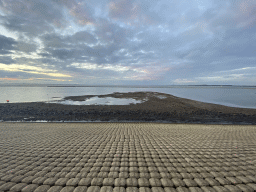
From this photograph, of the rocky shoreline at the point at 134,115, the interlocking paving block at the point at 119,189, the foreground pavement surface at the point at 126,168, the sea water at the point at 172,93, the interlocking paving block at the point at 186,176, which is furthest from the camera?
the sea water at the point at 172,93

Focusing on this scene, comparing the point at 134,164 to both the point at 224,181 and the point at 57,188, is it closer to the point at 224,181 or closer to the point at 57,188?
the point at 57,188

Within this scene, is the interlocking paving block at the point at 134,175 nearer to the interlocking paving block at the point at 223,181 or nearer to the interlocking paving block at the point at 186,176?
the interlocking paving block at the point at 186,176

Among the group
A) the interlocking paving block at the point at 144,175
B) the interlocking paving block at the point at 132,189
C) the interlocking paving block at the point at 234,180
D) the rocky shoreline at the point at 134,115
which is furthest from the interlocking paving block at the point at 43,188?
the rocky shoreline at the point at 134,115

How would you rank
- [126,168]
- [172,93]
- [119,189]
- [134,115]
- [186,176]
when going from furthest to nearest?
[172,93] → [134,115] → [126,168] → [186,176] → [119,189]

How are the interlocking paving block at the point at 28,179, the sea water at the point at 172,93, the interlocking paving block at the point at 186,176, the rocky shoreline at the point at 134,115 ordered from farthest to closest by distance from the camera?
the sea water at the point at 172,93 < the rocky shoreline at the point at 134,115 < the interlocking paving block at the point at 186,176 < the interlocking paving block at the point at 28,179

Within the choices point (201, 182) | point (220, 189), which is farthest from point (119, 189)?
point (220, 189)

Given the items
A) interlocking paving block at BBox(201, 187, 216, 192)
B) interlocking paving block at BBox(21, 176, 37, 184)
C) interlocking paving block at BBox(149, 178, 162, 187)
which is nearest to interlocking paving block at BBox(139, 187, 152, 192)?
interlocking paving block at BBox(149, 178, 162, 187)

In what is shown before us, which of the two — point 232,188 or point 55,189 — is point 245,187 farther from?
point 55,189

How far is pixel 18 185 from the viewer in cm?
250

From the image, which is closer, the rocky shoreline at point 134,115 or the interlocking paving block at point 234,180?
the interlocking paving block at point 234,180

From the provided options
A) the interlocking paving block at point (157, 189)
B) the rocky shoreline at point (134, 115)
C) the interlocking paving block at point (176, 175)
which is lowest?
the rocky shoreline at point (134, 115)

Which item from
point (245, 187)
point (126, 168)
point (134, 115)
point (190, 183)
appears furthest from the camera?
point (134, 115)

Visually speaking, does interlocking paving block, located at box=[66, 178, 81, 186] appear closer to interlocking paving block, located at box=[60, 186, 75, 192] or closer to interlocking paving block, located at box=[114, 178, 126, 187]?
interlocking paving block, located at box=[60, 186, 75, 192]

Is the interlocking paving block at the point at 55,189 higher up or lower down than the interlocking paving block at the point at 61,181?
higher up
